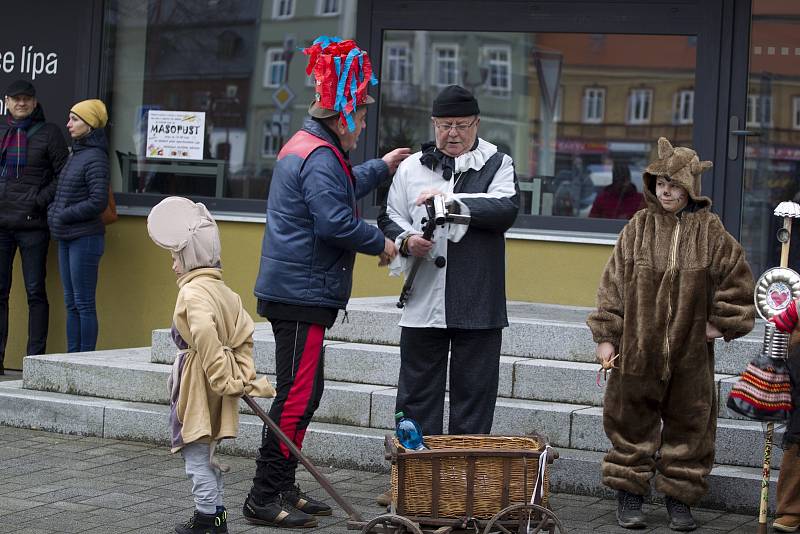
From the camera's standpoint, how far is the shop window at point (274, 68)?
34.3 ft

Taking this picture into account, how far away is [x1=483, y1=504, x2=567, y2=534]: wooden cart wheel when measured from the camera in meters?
5.11

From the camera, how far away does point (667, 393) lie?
242 inches

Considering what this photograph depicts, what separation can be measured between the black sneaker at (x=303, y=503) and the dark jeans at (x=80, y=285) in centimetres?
410

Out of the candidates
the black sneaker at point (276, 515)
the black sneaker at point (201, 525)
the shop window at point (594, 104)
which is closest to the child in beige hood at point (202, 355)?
the black sneaker at point (201, 525)

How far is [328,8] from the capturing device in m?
10.3

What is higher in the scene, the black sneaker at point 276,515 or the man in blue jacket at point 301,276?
the man in blue jacket at point 301,276

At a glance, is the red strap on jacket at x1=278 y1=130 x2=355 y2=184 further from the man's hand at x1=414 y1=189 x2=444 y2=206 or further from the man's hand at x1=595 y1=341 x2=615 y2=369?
the man's hand at x1=595 y1=341 x2=615 y2=369

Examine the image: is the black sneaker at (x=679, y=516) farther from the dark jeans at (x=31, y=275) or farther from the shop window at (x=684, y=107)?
the dark jeans at (x=31, y=275)

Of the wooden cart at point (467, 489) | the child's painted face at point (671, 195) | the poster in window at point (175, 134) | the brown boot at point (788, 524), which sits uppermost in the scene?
the poster in window at point (175, 134)

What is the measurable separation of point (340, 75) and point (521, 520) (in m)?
2.14

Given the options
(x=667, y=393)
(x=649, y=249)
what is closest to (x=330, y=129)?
(x=649, y=249)

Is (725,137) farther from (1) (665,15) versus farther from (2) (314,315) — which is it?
(2) (314,315)

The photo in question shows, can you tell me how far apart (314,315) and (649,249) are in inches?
61.4

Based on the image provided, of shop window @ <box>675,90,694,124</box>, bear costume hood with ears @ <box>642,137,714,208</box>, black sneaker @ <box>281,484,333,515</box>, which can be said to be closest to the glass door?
shop window @ <box>675,90,694,124</box>
